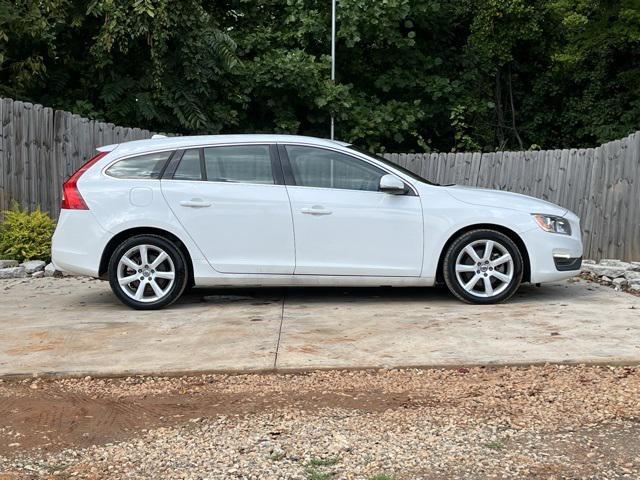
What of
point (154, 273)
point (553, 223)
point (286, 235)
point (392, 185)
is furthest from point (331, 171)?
point (553, 223)

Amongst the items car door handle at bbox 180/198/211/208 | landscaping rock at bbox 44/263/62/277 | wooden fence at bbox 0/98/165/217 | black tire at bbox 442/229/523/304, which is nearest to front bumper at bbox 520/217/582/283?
black tire at bbox 442/229/523/304

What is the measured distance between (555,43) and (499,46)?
83.2 inches

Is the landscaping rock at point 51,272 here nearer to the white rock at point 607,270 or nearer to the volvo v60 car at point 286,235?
the volvo v60 car at point 286,235

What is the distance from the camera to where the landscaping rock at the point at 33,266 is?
888 centimetres

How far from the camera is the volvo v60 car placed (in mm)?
6742

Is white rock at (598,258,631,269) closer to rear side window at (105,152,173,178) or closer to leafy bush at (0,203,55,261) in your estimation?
rear side window at (105,152,173,178)

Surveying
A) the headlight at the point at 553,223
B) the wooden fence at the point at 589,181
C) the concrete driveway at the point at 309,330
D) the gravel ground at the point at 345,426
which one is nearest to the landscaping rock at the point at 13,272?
the concrete driveway at the point at 309,330

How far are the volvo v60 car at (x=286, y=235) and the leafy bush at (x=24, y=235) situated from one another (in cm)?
265

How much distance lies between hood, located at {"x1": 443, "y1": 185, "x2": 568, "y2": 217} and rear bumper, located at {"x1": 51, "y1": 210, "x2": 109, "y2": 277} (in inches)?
127

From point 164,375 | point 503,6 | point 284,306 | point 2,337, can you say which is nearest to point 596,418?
point 164,375

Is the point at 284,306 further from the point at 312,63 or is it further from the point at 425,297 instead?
the point at 312,63

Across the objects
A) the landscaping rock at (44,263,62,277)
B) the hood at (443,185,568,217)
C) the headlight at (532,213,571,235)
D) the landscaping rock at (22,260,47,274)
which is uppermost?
the hood at (443,185,568,217)

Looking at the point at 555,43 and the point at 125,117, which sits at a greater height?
the point at 555,43

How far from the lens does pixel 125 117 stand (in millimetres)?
13086
